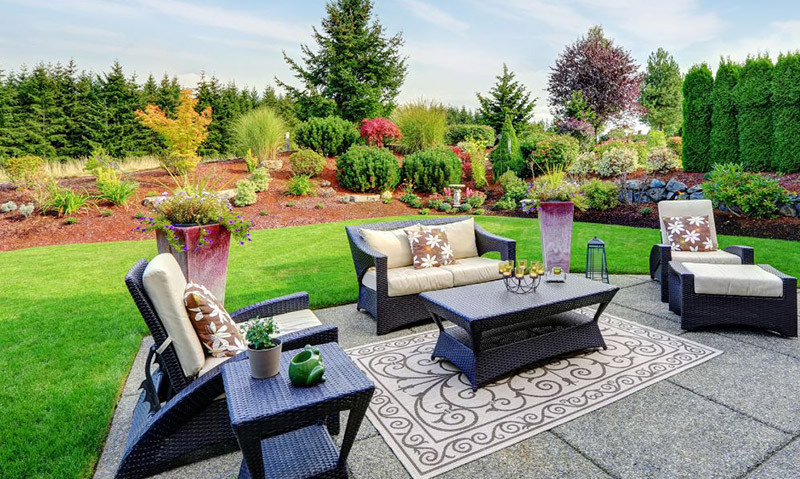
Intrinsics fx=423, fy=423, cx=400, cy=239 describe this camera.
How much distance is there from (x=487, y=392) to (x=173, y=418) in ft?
5.70

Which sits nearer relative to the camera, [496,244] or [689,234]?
[496,244]

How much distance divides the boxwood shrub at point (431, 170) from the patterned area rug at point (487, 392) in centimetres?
843

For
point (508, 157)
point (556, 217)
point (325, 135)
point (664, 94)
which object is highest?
point (664, 94)

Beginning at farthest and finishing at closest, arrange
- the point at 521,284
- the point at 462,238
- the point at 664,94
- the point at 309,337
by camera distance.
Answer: the point at 664,94, the point at 462,238, the point at 521,284, the point at 309,337

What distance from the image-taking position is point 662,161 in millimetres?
10008

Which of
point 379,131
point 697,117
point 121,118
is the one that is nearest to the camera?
point 697,117

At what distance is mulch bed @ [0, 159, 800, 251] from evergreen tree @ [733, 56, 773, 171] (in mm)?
763

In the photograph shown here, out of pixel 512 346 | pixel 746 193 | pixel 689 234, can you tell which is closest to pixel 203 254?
pixel 512 346

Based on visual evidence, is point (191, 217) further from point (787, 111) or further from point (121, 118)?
point (121, 118)

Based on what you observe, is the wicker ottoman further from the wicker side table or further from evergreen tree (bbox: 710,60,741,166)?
evergreen tree (bbox: 710,60,741,166)

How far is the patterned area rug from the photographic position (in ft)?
7.02

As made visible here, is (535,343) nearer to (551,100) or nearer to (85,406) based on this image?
(85,406)

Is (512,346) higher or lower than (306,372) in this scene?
lower

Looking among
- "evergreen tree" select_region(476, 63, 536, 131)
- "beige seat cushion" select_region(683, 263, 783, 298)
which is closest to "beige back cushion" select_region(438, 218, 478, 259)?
"beige seat cushion" select_region(683, 263, 783, 298)
